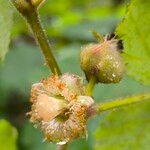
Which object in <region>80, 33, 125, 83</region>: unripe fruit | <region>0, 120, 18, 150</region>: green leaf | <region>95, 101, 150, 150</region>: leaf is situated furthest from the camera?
<region>0, 120, 18, 150</region>: green leaf

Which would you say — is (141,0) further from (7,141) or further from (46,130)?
(7,141)

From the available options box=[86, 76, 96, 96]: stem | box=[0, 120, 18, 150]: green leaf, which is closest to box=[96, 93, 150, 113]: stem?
box=[86, 76, 96, 96]: stem

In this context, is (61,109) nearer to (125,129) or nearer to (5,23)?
(5,23)

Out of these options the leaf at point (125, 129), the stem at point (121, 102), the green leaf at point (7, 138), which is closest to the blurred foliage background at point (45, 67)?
the green leaf at point (7, 138)

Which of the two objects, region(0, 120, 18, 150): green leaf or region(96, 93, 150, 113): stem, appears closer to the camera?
region(96, 93, 150, 113): stem

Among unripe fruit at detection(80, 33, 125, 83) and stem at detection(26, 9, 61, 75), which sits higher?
stem at detection(26, 9, 61, 75)


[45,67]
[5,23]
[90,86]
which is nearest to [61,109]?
[90,86]

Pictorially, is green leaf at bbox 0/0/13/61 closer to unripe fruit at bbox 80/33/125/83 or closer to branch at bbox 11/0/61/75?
branch at bbox 11/0/61/75
